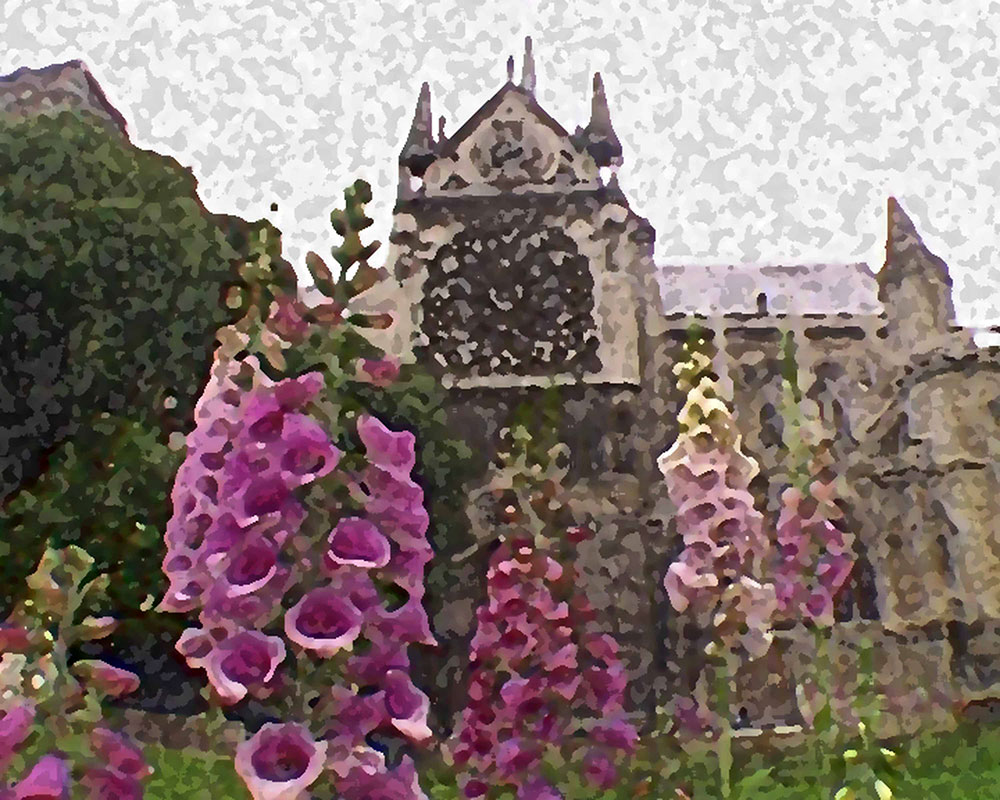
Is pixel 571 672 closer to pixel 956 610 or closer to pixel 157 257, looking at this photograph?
pixel 157 257

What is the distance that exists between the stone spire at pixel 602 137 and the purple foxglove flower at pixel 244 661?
17478 mm

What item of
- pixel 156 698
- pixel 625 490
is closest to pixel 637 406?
pixel 625 490

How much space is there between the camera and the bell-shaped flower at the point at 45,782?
1757mm

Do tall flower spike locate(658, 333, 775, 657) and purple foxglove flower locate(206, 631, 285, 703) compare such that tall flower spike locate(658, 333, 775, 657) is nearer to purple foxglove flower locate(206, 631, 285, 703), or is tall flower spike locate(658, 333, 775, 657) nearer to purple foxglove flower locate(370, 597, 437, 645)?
purple foxglove flower locate(370, 597, 437, 645)

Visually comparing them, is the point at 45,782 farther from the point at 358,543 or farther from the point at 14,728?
the point at 358,543

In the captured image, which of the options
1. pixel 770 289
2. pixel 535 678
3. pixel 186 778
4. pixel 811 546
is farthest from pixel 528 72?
pixel 535 678

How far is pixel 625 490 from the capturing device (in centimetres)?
1614

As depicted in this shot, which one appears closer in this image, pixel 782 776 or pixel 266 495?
pixel 266 495

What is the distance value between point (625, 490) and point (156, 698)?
8.81 m

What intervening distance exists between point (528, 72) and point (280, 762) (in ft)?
61.4

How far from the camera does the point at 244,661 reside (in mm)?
1779

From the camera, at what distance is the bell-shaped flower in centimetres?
176

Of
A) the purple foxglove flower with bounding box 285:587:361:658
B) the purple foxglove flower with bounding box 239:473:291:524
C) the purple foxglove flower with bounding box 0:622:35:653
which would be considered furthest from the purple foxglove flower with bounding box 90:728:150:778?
the purple foxglove flower with bounding box 239:473:291:524

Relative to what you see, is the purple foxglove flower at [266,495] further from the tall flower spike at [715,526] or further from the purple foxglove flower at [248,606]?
the tall flower spike at [715,526]
